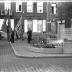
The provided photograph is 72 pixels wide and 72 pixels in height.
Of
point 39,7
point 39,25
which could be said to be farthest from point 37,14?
point 39,25

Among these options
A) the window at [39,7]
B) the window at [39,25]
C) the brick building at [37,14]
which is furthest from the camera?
the window at [39,7]

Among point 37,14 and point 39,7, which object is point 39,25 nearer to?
point 37,14

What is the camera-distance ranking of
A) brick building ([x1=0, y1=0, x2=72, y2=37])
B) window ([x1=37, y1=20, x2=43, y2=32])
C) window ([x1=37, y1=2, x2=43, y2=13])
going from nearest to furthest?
brick building ([x1=0, y1=0, x2=72, y2=37]) < window ([x1=37, y1=20, x2=43, y2=32]) < window ([x1=37, y1=2, x2=43, y2=13])

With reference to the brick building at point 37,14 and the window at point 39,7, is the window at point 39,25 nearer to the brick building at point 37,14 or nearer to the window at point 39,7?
the brick building at point 37,14

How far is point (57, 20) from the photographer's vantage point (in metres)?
40.8

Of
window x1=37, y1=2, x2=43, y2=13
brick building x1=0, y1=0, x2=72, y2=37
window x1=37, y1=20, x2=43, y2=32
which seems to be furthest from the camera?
window x1=37, y1=2, x2=43, y2=13

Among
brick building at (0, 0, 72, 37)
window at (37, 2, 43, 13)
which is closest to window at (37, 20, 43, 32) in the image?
brick building at (0, 0, 72, 37)

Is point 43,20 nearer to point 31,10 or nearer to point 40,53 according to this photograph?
point 31,10

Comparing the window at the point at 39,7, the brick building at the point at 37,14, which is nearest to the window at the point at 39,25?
the brick building at the point at 37,14

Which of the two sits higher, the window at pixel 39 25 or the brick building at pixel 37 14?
the brick building at pixel 37 14

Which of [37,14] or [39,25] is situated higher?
[37,14]

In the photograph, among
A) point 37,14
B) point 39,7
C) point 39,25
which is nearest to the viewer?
point 39,25

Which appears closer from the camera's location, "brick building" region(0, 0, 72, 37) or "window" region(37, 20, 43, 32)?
"brick building" region(0, 0, 72, 37)

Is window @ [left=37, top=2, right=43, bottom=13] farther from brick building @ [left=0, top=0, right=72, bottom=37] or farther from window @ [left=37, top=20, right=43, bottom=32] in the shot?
window @ [left=37, top=20, right=43, bottom=32]
